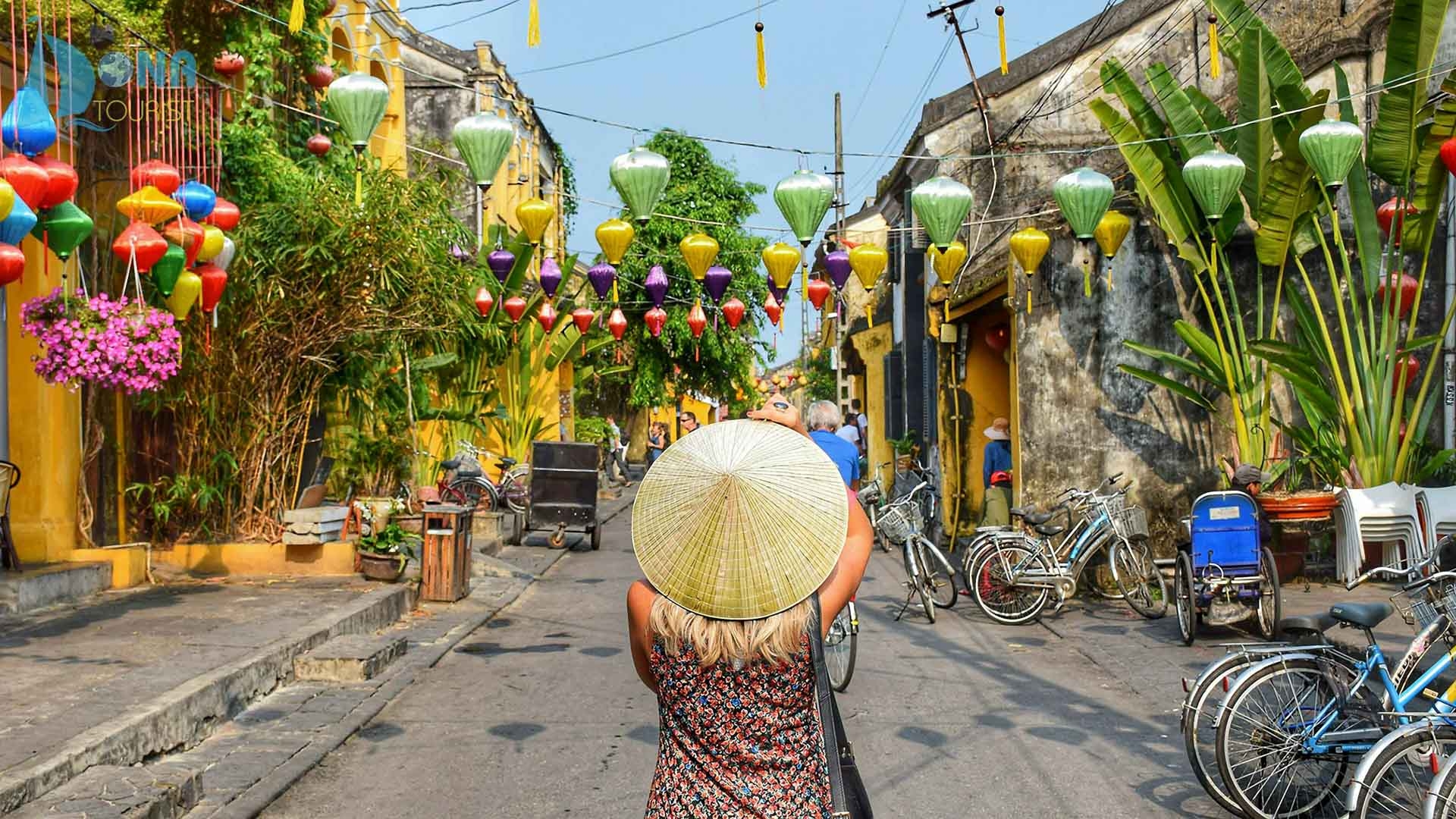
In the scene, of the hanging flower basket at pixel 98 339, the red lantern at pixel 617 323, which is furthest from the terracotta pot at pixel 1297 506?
the red lantern at pixel 617 323

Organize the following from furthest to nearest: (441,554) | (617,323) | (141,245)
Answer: (617,323) → (441,554) → (141,245)

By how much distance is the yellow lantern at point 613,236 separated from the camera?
11.0 m

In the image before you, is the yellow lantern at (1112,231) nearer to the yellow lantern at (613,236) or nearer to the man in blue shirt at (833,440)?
the man in blue shirt at (833,440)

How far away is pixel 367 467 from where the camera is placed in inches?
559

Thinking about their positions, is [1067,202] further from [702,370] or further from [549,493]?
[702,370]

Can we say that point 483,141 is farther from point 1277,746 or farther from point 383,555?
point 1277,746

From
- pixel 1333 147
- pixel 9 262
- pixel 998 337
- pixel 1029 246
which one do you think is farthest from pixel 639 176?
pixel 998 337

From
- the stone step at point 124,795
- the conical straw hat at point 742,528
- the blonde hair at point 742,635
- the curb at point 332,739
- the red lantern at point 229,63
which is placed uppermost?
the red lantern at point 229,63

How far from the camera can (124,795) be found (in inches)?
216

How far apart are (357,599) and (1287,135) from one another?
886 centimetres

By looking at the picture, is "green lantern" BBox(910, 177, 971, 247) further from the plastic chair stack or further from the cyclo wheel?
the plastic chair stack

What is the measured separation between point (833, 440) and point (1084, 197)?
10.6 feet

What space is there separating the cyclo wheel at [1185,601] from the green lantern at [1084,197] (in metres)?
2.74

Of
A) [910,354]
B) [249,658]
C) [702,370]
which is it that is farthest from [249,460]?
[702,370]
